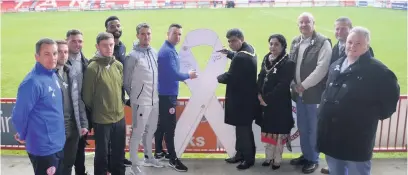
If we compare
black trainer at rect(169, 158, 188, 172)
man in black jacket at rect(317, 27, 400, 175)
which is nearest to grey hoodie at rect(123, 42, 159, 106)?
black trainer at rect(169, 158, 188, 172)

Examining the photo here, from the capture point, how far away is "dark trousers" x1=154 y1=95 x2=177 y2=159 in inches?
193

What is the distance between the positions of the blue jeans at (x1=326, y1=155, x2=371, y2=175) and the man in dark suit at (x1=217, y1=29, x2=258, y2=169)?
4.37 feet

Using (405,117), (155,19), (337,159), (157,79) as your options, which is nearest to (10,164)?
(157,79)

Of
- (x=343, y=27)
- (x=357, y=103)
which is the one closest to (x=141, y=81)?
(x=357, y=103)

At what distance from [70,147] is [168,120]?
4.41ft

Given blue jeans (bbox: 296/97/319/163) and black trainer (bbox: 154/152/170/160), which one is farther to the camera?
black trainer (bbox: 154/152/170/160)

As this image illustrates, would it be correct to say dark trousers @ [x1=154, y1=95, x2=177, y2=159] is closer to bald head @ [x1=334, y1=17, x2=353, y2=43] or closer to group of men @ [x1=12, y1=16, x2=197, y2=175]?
group of men @ [x1=12, y1=16, x2=197, y2=175]

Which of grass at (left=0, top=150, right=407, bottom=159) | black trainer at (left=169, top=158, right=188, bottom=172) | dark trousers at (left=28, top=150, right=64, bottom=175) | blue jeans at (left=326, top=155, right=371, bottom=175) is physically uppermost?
dark trousers at (left=28, top=150, right=64, bottom=175)

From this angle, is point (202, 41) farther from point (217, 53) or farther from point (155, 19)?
point (155, 19)

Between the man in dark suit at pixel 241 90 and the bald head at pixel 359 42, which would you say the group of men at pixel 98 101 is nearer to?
the man in dark suit at pixel 241 90

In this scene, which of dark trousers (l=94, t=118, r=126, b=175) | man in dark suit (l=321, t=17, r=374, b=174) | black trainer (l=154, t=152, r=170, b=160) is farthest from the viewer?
black trainer (l=154, t=152, r=170, b=160)

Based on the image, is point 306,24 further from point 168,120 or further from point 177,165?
point 177,165

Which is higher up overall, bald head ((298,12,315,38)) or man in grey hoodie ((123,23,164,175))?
bald head ((298,12,315,38))

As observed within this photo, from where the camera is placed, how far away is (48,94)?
3.31m
